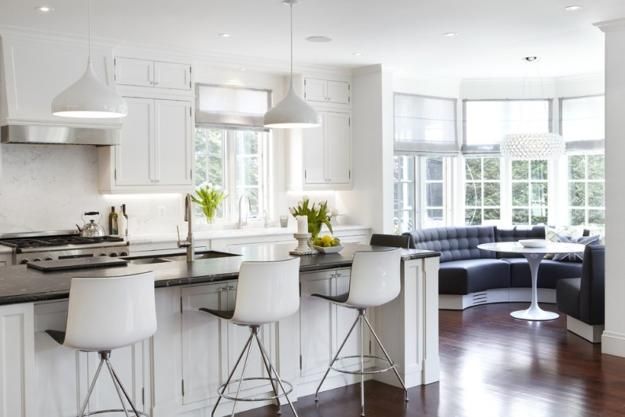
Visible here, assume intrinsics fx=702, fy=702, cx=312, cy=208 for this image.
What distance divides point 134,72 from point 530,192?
5.29m

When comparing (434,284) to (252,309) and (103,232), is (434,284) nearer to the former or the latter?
(252,309)

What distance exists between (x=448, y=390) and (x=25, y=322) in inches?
111

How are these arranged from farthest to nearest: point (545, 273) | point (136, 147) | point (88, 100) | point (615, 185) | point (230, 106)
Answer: point (545, 273), point (230, 106), point (136, 147), point (615, 185), point (88, 100)

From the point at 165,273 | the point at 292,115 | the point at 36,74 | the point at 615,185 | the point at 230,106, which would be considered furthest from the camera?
the point at 230,106

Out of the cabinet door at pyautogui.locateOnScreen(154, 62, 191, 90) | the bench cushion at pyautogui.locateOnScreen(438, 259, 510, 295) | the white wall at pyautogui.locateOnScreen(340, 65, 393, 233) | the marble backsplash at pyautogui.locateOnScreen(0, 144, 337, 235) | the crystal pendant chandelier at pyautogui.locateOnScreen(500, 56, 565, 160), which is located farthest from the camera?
the white wall at pyautogui.locateOnScreen(340, 65, 393, 233)

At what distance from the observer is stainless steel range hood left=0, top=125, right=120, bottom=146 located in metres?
5.73

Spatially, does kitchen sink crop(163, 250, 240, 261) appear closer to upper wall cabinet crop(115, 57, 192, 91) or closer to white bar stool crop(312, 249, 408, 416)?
white bar stool crop(312, 249, 408, 416)

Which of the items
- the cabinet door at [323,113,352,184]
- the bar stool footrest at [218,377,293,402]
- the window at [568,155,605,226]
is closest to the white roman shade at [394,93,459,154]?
the cabinet door at [323,113,352,184]

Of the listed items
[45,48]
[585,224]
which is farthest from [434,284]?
[585,224]

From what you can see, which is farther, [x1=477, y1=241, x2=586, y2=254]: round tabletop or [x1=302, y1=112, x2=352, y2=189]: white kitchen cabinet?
[x1=302, y1=112, x2=352, y2=189]: white kitchen cabinet

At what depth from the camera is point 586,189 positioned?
8672mm

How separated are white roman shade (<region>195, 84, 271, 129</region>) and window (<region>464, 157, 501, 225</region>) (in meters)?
3.07

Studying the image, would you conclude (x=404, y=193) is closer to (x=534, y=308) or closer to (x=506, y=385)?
(x=534, y=308)

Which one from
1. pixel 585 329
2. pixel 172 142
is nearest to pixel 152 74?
pixel 172 142
